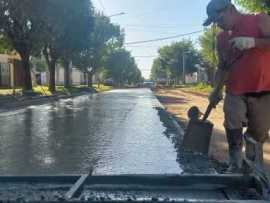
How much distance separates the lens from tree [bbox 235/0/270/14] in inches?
779

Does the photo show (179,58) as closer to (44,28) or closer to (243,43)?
(44,28)

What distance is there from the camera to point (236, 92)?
491 centimetres

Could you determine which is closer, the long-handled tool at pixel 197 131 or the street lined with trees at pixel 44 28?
the long-handled tool at pixel 197 131

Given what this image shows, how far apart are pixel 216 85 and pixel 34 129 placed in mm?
8305

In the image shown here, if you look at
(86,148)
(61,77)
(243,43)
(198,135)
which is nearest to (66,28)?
(86,148)

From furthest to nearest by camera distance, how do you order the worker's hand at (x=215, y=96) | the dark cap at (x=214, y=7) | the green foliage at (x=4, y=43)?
the green foliage at (x=4, y=43) → the worker's hand at (x=215, y=96) → the dark cap at (x=214, y=7)

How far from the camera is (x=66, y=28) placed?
4075 centimetres

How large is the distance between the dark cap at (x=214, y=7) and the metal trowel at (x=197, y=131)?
47.8 inches

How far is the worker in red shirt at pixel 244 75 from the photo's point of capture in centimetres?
480

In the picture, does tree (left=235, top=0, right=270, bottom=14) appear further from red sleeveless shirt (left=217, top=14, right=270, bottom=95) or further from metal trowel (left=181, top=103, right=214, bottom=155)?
red sleeveless shirt (left=217, top=14, right=270, bottom=95)

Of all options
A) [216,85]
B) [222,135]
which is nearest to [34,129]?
[222,135]

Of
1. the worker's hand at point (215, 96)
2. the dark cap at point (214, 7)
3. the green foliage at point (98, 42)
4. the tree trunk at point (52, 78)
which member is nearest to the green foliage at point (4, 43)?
the tree trunk at point (52, 78)

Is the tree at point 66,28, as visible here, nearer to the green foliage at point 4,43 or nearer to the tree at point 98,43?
the green foliage at point 4,43

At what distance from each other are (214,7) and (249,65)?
61 centimetres
